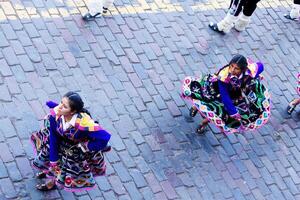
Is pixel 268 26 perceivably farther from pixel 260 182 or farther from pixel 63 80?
pixel 63 80

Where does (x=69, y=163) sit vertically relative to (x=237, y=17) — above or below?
above

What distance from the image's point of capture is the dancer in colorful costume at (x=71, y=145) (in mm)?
5238

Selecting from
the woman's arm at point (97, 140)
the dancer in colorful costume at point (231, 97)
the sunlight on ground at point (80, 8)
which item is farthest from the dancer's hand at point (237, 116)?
the sunlight on ground at point (80, 8)

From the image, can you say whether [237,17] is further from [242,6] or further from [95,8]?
[95,8]

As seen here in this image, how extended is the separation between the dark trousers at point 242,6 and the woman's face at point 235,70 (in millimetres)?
2280

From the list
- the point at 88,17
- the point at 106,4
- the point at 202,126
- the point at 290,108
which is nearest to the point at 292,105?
the point at 290,108

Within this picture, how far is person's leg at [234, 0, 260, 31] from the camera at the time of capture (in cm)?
856

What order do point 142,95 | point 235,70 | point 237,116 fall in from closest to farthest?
1. point 235,70
2. point 237,116
3. point 142,95

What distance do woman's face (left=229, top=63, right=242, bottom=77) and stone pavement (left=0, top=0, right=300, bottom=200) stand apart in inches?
42.6

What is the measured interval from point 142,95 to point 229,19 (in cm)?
229

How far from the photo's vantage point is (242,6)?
8.61 metres

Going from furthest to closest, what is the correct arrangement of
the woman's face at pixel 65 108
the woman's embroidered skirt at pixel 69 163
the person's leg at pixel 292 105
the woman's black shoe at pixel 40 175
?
1. the person's leg at pixel 292 105
2. the woman's black shoe at pixel 40 175
3. the woman's embroidered skirt at pixel 69 163
4. the woman's face at pixel 65 108

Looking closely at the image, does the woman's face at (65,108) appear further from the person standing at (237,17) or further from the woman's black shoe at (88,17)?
the person standing at (237,17)

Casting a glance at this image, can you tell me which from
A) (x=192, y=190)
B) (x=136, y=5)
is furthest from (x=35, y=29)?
(x=192, y=190)
